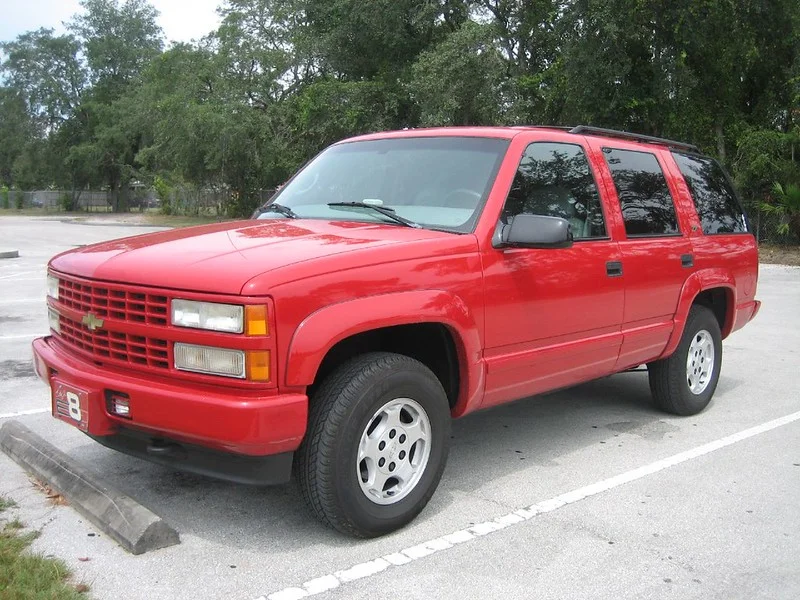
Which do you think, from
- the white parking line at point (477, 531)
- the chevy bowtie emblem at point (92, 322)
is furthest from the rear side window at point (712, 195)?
the chevy bowtie emblem at point (92, 322)

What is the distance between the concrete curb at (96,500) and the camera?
3.51 m

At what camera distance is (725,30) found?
22.3 m

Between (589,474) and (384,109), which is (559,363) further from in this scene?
(384,109)

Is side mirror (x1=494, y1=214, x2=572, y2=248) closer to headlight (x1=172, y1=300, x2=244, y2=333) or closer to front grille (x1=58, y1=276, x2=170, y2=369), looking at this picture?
headlight (x1=172, y1=300, x2=244, y2=333)

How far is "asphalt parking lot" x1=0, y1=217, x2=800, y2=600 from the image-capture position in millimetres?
3303

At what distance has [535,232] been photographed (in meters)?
4.00

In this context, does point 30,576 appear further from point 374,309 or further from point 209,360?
point 374,309

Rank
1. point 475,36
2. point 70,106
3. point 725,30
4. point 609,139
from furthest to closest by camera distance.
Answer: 1. point 70,106
2. point 475,36
3. point 725,30
4. point 609,139

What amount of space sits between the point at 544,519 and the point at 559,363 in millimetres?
936

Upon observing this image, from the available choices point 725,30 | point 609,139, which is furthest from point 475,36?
point 609,139

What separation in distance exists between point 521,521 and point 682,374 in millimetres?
2371

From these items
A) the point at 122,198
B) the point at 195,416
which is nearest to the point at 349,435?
the point at 195,416

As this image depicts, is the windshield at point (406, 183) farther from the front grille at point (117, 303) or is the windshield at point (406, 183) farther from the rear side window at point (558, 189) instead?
the front grille at point (117, 303)

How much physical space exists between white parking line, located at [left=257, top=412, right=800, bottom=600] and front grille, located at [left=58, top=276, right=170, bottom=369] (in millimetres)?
1075
